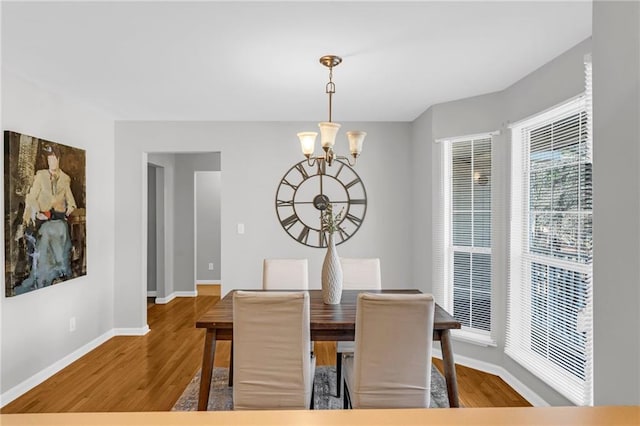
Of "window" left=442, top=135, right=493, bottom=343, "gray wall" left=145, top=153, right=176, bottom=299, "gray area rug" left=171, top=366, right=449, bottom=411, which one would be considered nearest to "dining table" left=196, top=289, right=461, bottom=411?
"gray area rug" left=171, top=366, right=449, bottom=411

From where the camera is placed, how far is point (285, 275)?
3.48 m

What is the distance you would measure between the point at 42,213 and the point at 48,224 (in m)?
0.11

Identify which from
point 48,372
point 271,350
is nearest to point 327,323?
point 271,350

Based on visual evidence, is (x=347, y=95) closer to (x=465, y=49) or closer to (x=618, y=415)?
(x=465, y=49)

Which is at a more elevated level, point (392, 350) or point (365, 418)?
point (365, 418)

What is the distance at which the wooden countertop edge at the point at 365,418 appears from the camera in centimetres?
75

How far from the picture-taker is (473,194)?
370cm

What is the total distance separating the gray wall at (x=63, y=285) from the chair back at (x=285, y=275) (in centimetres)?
181

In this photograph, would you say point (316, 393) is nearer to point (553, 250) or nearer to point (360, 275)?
point (360, 275)

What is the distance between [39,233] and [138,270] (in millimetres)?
1455

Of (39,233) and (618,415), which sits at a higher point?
(39,233)

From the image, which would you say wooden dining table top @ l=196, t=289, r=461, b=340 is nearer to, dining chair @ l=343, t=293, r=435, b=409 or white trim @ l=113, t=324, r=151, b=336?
dining chair @ l=343, t=293, r=435, b=409

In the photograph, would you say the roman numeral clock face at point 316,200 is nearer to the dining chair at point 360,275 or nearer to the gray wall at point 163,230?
the dining chair at point 360,275

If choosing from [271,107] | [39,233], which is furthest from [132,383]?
[271,107]
